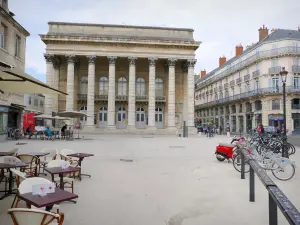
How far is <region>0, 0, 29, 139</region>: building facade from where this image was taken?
15.8 m

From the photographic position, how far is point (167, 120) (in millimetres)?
34281

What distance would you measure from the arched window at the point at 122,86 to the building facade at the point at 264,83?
1554 cm

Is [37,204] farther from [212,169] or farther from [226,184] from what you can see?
[212,169]

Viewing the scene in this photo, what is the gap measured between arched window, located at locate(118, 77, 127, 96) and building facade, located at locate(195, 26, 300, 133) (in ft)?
51.0

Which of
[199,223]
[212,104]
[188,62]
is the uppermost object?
[188,62]

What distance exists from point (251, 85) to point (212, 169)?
35004 millimetres

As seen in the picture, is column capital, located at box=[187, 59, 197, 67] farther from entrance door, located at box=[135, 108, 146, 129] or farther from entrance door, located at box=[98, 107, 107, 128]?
entrance door, located at box=[98, 107, 107, 128]

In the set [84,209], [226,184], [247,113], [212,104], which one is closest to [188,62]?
[247,113]

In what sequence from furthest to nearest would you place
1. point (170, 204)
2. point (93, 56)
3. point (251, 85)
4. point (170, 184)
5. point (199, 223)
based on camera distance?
point (251, 85), point (93, 56), point (170, 184), point (170, 204), point (199, 223)

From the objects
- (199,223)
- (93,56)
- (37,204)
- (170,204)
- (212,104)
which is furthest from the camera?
(212,104)

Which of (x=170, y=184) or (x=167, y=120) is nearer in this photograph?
(x=170, y=184)

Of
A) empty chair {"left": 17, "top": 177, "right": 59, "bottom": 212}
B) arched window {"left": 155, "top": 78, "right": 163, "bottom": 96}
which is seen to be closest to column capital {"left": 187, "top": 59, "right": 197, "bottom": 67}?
arched window {"left": 155, "top": 78, "right": 163, "bottom": 96}

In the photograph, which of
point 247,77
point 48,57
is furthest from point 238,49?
point 48,57

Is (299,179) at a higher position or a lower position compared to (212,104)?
lower
